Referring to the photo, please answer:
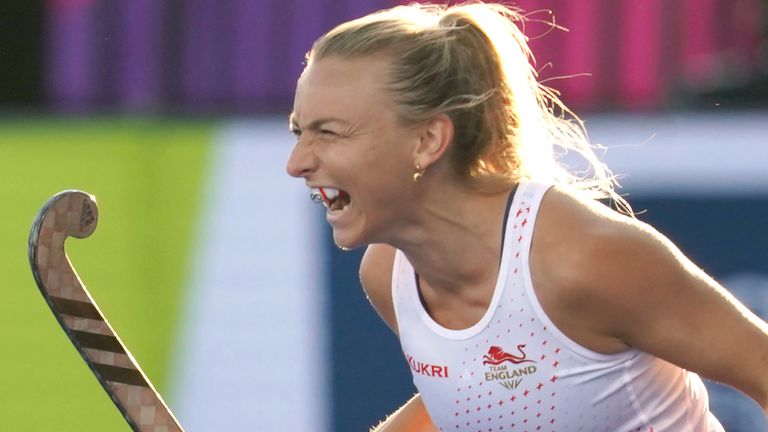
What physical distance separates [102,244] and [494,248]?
2.46 meters

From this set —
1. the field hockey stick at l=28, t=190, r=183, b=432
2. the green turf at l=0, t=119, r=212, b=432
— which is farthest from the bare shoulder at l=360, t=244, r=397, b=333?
the green turf at l=0, t=119, r=212, b=432

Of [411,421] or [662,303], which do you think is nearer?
[662,303]

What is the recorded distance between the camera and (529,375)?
300 cm

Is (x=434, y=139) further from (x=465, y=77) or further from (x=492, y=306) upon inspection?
(x=492, y=306)

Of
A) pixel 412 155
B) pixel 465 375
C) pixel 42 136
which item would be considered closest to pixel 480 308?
pixel 465 375

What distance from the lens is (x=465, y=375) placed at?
3.05 m

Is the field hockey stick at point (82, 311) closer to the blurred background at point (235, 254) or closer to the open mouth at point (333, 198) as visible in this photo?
the open mouth at point (333, 198)

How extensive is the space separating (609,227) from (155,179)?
2590 millimetres

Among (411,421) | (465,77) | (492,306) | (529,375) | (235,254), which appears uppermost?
(465,77)

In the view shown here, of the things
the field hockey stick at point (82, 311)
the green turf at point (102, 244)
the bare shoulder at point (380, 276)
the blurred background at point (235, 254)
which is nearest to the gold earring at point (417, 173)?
the bare shoulder at point (380, 276)

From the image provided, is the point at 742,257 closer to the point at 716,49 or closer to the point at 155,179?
the point at 716,49

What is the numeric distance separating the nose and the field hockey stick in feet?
1.18

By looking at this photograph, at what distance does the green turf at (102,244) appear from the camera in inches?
202

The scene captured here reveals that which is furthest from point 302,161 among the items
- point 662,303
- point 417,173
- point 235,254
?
point 235,254
